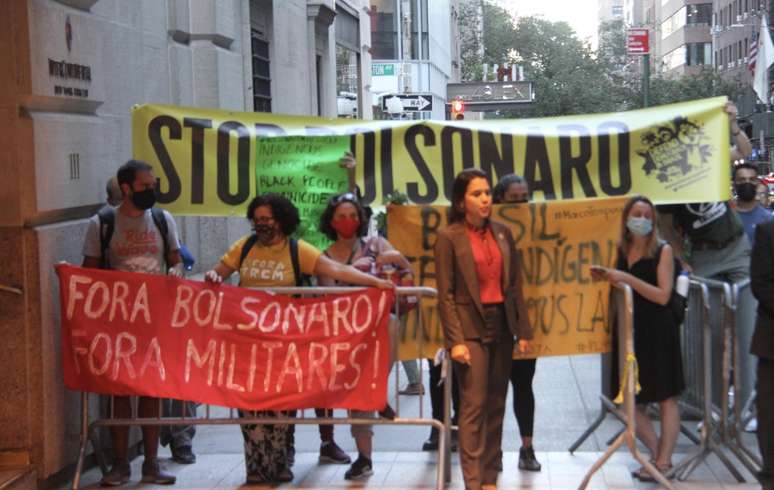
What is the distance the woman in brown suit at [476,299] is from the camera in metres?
7.34

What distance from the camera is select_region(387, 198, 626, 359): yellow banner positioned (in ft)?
26.9

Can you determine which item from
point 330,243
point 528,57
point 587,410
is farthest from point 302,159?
point 528,57

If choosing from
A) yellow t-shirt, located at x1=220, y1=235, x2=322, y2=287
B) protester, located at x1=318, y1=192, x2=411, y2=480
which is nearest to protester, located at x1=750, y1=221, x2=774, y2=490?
protester, located at x1=318, y1=192, x2=411, y2=480

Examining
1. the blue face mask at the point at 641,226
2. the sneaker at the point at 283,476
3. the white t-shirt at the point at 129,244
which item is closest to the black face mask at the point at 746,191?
the blue face mask at the point at 641,226

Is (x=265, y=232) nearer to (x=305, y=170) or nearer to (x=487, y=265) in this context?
(x=305, y=170)

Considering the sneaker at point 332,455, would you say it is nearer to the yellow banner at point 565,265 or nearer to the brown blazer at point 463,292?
the yellow banner at point 565,265

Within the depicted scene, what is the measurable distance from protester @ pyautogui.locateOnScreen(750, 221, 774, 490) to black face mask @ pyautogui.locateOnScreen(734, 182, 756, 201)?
293cm

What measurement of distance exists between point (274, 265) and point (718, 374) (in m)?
3.10

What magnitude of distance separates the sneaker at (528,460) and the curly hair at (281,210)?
6.86 feet

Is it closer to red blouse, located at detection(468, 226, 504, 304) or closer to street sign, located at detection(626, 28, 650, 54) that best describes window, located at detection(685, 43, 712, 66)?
street sign, located at detection(626, 28, 650, 54)

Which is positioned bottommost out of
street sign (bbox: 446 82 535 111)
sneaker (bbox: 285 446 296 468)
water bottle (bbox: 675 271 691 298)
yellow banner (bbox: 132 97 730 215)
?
sneaker (bbox: 285 446 296 468)

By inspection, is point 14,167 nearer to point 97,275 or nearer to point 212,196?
point 97,275

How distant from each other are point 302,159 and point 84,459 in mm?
2472

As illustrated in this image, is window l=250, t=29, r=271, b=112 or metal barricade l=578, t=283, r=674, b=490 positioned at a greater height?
window l=250, t=29, r=271, b=112
